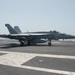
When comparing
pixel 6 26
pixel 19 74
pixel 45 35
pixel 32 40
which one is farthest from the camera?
pixel 6 26

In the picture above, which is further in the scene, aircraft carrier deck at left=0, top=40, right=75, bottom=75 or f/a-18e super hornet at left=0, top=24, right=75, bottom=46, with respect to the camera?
f/a-18e super hornet at left=0, top=24, right=75, bottom=46

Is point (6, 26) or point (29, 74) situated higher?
point (6, 26)

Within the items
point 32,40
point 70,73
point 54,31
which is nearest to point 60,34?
point 54,31

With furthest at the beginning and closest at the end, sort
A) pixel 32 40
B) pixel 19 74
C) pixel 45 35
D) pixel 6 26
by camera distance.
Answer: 1. pixel 6 26
2. pixel 32 40
3. pixel 45 35
4. pixel 19 74

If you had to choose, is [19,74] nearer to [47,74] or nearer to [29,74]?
[29,74]

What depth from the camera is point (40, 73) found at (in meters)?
7.87

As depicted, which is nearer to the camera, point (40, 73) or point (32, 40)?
point (40, 73)

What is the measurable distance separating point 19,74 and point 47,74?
1.60m

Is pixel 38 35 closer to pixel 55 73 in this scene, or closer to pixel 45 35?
pixel 45 35

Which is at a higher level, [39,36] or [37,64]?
[39,36]

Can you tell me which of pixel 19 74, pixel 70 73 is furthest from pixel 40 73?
pixel 70 73

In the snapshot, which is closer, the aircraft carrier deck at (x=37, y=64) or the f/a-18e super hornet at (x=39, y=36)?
the aircraft carrier deck at (x=37, y=64)

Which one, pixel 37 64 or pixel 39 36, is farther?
pixel 39 36

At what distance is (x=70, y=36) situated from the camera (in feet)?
98.6
